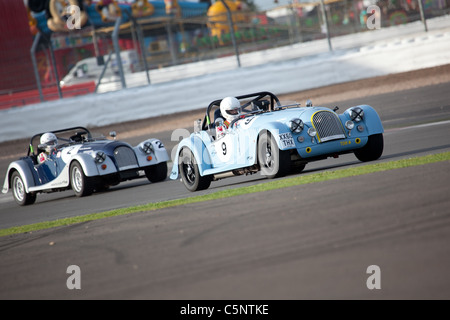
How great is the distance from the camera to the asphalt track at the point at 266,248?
4.60 metres

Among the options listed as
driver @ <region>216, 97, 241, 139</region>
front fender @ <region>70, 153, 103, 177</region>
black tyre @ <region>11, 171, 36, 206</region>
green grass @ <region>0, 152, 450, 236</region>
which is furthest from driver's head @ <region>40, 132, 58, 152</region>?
green grass @ <region>0, 152, 450, 236</region>

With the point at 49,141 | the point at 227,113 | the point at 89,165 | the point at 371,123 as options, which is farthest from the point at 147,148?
the point at 371,123

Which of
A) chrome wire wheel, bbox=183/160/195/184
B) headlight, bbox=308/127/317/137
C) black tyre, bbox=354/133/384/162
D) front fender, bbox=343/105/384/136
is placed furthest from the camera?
chrome wire wheel, bbox=183/160/195/184

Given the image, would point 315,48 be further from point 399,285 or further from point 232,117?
point 399,285

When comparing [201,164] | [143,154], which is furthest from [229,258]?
[143,154]

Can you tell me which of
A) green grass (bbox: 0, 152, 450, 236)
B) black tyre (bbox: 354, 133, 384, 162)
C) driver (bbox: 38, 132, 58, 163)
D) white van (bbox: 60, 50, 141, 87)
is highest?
white van (bbox: 60, 50, 141, 87)

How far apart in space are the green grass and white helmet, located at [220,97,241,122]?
1.46 m

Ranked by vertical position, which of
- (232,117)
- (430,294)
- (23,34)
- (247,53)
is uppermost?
(23,34)

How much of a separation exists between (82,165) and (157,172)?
4.95 feet

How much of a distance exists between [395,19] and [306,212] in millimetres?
18800

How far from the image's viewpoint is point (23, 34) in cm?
4097

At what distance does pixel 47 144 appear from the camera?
50.4 ft

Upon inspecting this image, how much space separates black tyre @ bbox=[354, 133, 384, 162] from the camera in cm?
1037

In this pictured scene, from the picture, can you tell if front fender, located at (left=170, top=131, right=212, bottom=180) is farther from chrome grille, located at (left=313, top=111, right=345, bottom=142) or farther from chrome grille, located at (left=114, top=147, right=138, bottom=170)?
chrome grille, located at (left=114, top=147, right=138, bottom=170)
